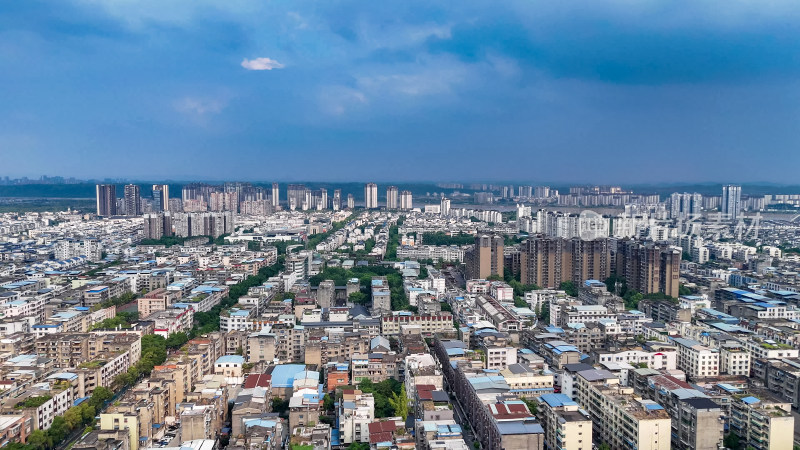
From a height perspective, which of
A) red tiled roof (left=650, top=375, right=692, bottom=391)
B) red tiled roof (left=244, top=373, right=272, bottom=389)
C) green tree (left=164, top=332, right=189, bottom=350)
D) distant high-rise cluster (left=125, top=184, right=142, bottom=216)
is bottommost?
green tree (left=164, top=332, right=189, bottom=350)

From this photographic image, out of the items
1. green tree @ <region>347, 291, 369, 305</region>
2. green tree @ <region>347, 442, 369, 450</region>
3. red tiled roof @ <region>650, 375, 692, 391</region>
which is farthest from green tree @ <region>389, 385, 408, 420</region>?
green tree @ <region>347, 291, 369, 305</region>

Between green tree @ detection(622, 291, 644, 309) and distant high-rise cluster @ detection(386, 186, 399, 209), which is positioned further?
distant high-rise cluster @ detection(386, 186, 399, 209)

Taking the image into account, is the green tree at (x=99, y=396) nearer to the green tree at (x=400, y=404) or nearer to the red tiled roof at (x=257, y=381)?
the red tiled roof at (x=257, y=381)

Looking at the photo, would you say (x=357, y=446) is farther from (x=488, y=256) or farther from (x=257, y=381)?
(x=488, y=256)

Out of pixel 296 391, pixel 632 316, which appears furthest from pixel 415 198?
pixel 296 391

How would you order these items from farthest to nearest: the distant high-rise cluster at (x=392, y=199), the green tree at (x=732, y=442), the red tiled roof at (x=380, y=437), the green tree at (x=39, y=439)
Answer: the distant high-rise cluster at (x=392, y=199) < the green tree at (x=732, y=442) < the green tree at (x=39, y=439) < the red tiled roof at (x=380, y=437)

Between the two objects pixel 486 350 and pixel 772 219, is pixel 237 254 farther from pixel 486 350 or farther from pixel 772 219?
pixel 772 219

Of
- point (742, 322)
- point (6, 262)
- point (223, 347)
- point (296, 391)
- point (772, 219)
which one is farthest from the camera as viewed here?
point (772, 219)

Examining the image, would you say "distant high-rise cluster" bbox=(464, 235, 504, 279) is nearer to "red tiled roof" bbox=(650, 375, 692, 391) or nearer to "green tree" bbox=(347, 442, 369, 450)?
"red tiled roof" bbox=(650, 375, 692, 391)

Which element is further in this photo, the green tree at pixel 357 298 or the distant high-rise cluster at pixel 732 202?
the distant high-rise cluster at pixel 732 202

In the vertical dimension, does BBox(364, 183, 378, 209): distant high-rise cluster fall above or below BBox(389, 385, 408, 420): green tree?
above

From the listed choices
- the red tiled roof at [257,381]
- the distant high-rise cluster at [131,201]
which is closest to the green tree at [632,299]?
the red tiled roof at [257,381]
